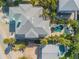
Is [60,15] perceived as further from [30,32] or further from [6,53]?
[6,53]

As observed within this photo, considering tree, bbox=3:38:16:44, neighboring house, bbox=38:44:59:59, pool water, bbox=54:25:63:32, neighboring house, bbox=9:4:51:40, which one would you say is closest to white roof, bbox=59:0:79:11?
neighboring house, bbox=9:4:51:40

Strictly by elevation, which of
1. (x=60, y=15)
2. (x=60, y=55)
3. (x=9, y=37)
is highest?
(x=60, y=15)

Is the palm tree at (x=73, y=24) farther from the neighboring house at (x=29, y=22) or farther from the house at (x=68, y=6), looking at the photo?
the neighboring house at (x=29, y=22)

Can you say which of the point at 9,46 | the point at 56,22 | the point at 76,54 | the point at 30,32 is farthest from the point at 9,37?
the point at 76,54

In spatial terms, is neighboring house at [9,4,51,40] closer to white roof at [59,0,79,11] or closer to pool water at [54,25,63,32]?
pool water at [54,25,63,32]

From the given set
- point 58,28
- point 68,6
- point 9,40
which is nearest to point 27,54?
point 9,40

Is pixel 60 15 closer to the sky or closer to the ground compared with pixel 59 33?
closer to the sky

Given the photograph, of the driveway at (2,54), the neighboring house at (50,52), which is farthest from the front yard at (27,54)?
the neighboring house at (50,52)
